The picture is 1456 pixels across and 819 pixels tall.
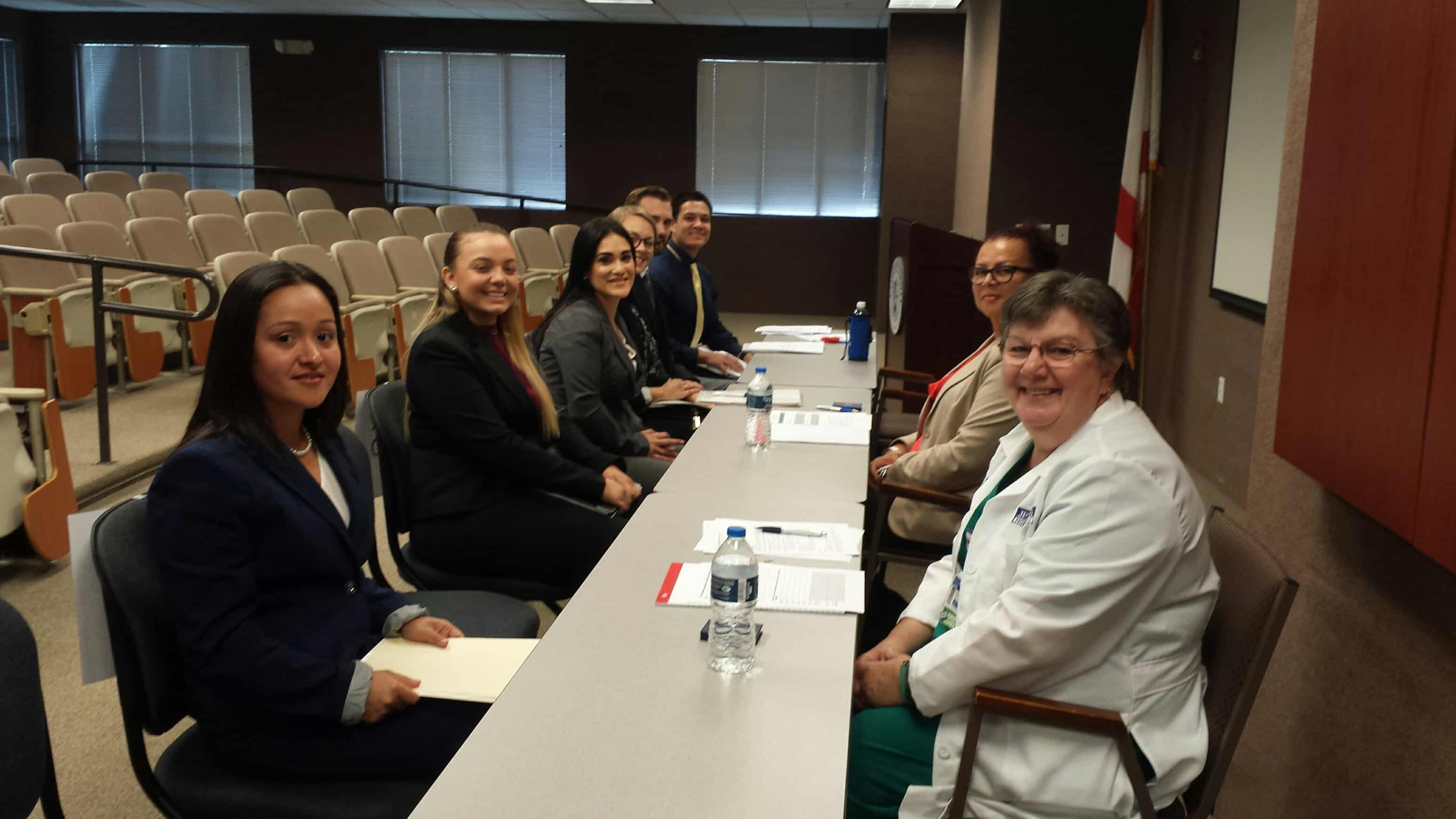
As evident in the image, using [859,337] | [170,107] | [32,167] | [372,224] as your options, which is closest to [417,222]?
[372,224]

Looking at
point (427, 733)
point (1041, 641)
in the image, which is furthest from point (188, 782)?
point (1041, 641)

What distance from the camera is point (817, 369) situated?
474cm

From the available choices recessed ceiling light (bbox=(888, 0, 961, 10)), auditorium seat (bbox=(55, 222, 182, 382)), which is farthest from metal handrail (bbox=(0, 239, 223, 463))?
recessed ceiling light (bbox=(888, 0, 961, 10))

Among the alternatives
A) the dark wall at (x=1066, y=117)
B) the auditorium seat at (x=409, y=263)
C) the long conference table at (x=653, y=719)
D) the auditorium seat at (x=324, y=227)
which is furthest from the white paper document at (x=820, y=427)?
the auditorium seat at (x=324, y=227)

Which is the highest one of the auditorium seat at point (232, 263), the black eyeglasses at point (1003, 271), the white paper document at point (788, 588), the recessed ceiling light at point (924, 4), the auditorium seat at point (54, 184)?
the recessed ceiling light at point (924, 4)

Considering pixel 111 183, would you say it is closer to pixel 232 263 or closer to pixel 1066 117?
pixel 232 263

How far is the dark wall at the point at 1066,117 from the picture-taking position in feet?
21.3

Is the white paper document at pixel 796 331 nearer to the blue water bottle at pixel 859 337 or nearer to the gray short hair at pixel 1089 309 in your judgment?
the blue water bottle at pixel 859 337

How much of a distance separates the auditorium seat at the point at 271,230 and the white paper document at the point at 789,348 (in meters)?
4.42

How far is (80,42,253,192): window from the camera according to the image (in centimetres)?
1289

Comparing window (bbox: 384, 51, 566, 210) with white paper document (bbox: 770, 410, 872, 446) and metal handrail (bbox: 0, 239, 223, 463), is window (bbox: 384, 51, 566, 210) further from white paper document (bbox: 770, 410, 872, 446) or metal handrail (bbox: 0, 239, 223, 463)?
white paper document (bbox: 770, 410, 872, 446)

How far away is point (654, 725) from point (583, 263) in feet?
7.92

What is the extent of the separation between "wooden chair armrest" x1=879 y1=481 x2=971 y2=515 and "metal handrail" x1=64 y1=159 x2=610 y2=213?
974 centimetres

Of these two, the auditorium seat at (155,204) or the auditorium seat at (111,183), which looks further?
the auditorium seat at (111,183)
